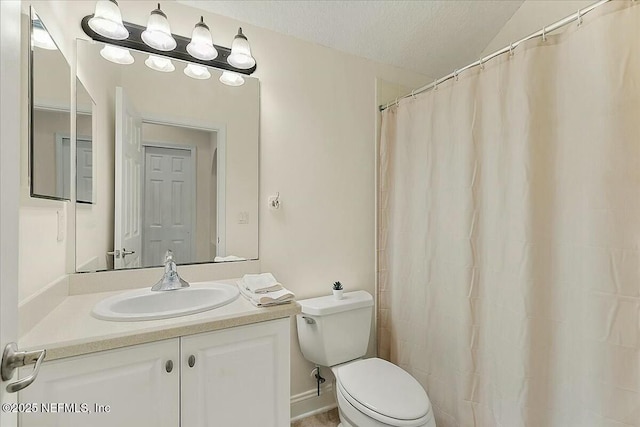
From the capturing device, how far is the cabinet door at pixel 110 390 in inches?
34.6

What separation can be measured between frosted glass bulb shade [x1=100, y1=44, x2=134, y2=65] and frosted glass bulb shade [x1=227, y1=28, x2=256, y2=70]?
1.52 ft

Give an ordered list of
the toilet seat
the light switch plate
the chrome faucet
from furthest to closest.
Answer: the light switch plate
the chrome faucet
the toilet seat

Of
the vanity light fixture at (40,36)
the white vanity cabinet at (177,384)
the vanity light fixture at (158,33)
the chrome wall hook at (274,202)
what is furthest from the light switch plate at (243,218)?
the vanity light fixture at (40,36)

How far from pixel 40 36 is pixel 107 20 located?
0.41 meters

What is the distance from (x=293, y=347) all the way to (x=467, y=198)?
1.29 meters

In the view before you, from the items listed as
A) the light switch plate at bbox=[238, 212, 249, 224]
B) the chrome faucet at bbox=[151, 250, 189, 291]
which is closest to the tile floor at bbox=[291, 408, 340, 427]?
the chrome faucet at bbox=[151, 250, 189, 291]

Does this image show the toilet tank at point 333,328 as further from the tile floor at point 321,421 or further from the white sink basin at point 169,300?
the white sink basin at point 169,300

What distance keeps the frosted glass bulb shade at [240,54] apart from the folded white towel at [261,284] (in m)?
1.12

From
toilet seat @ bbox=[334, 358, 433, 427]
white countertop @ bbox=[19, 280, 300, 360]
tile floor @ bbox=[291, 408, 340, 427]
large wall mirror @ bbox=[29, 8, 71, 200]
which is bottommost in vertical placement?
tile floor @ bbox=[291, 408, 340, 427]

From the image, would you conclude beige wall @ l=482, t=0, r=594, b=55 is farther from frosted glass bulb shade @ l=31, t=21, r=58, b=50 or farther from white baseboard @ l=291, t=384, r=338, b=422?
white baseboard @ l=291, t=384, r=338, b=422

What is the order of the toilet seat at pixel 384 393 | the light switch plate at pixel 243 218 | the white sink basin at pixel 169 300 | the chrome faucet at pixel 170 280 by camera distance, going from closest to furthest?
the white sink basin at pixel 169 300, the toilet seat at pixel 384 393, the chrome faucet at pixel 170 280, the light switch plate at pixel 243 218

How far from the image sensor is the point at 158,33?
1434 mm

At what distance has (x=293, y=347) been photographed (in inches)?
72.3

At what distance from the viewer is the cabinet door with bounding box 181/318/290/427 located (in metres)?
1.07
